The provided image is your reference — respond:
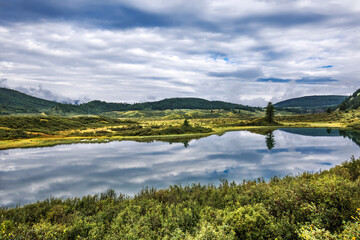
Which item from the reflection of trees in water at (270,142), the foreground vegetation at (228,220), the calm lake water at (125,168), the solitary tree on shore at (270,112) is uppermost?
the solitary tree on shore at (270,112)

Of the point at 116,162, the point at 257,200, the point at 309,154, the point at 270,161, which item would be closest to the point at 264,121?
the point at 309,154

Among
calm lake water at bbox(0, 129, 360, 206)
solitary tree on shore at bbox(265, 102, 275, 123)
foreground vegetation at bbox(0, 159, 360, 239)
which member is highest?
solitary tree on shore at bbox(265, 102, 275, 123)

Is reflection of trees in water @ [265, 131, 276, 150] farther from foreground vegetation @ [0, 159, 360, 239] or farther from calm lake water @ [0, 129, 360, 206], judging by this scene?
foreground vegetation @ [0, 159, 360, 239]

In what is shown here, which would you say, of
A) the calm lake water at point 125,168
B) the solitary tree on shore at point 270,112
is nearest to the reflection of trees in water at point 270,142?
the calm lake water at point 125,168

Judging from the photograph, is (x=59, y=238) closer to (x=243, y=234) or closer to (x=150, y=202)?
(x=150, y=202)

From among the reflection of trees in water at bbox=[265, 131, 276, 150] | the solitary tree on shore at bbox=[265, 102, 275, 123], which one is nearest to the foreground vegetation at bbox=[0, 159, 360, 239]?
the reflection of trees in water at bbox=[265, 131, 276, 150]

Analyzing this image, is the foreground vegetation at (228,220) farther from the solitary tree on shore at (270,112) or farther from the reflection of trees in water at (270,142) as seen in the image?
the solitary tree on shore at (270,112)

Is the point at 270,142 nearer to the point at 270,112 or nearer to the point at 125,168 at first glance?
the point at 125,168

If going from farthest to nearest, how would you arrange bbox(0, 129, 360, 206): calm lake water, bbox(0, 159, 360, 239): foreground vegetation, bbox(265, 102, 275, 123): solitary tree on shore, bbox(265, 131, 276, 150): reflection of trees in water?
1. bbox(265, 102, 275, 123): solitary tree on shore
2. bbox(265, 131, 276, 150): reflection of trees in water
3. bbox(0, 129, 360, 206): calm lake water
4. bbox(0, 159, 360, 239): foreground vegetation

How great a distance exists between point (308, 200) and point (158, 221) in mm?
8037

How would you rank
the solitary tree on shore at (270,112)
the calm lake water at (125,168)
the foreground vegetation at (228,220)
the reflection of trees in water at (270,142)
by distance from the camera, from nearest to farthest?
1. the foreground vegetation at (228,220)
2. the calm lake water at (125,168)
3. the reflection of trees in water at (270,142)
4. the solitary tree on shore at (270,112)

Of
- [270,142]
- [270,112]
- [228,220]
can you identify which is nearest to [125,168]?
[228,220]

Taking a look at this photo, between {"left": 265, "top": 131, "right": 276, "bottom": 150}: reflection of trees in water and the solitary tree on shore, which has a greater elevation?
the solitary tree on shore

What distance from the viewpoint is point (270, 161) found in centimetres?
3216
